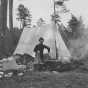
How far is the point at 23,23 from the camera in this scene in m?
48.2

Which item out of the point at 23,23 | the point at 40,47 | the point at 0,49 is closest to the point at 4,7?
the point at 0,49

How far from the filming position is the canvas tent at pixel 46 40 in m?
13.1

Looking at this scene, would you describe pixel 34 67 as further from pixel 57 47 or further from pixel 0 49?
pixel 0 49

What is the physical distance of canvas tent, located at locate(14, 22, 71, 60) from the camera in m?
13.1

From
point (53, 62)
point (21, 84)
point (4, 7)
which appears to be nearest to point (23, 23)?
point (4, 7)

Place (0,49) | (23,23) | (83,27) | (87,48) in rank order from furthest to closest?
(23,23) → (83,27) → (87,48) → (0,49)

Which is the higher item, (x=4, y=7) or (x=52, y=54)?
(x=4, y=7)

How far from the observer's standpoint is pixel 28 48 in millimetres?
13445

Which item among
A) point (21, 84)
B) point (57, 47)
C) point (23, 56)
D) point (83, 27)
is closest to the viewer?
point (21, 84)

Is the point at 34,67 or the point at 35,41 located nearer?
the point at 34,67

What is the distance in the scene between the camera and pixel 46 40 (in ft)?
44.5

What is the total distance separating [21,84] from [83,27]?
1106 inches

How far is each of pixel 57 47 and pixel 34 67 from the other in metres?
3.31

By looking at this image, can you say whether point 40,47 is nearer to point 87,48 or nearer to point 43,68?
point 43,68
